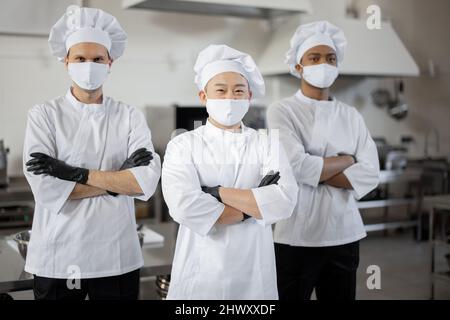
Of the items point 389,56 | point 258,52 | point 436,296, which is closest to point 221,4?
point 258,52

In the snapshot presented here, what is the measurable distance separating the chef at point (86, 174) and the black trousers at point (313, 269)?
56 cm

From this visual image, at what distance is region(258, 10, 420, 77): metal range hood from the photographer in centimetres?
356

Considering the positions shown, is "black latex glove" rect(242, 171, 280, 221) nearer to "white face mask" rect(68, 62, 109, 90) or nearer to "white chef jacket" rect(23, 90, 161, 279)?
"white chef jacket" rect(23, 90, 161, 279)

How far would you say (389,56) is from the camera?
449cm

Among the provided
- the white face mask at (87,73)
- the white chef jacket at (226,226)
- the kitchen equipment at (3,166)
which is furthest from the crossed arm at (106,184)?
the kitchen equipment at (3,166)

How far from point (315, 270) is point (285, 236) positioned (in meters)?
0.16

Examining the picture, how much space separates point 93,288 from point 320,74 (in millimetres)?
1057

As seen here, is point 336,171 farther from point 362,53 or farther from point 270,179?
point 362,53

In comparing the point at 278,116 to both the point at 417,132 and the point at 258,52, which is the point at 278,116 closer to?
the point at 258,52

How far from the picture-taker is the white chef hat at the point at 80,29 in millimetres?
1690

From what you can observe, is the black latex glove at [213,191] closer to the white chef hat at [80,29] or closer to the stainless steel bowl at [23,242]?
the white chef hat at [80,29]

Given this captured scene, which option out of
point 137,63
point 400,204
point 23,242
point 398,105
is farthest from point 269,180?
point 400,204

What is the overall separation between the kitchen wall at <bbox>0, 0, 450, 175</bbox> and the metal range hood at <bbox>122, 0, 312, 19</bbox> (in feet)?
0.20

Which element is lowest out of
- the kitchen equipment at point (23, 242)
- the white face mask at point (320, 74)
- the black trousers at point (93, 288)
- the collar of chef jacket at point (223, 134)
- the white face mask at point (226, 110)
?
the black trousers at point (93, 288)
